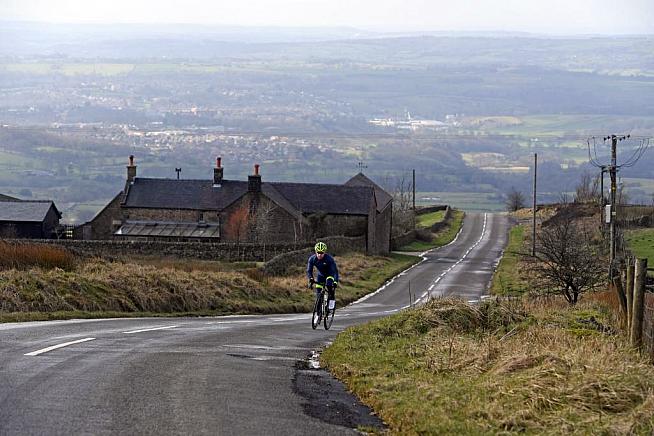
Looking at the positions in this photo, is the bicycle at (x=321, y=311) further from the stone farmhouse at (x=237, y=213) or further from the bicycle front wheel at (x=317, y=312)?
Result: the stone farmhouse at (x=237, y=213)

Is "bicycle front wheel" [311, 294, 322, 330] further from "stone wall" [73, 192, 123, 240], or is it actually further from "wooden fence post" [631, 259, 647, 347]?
"stone wall" [73, 192, 123, 240]

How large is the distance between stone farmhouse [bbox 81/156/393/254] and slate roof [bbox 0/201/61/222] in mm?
3072

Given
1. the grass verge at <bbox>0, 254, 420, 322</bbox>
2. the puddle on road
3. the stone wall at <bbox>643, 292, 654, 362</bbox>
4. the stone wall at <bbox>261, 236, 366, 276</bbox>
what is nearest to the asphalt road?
the puddle on road

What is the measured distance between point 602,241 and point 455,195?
130 metres

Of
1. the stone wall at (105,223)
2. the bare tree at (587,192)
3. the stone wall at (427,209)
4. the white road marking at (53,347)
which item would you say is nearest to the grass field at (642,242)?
the bare tree at (587,192)

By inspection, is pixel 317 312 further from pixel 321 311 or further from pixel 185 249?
pixel 185 249

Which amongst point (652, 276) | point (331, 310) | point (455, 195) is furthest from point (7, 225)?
point (455, 195)

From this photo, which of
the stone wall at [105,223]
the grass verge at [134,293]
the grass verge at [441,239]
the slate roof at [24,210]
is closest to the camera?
the grass verge at [134,293]

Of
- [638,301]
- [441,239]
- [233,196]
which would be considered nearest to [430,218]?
[441,239]

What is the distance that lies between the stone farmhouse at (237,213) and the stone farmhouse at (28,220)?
2.44 metres

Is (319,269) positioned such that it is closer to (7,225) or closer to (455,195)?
(7,225)

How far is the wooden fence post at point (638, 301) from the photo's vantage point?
578 inches

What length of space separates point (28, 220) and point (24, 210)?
212 cm

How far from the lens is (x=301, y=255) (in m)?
54.5
